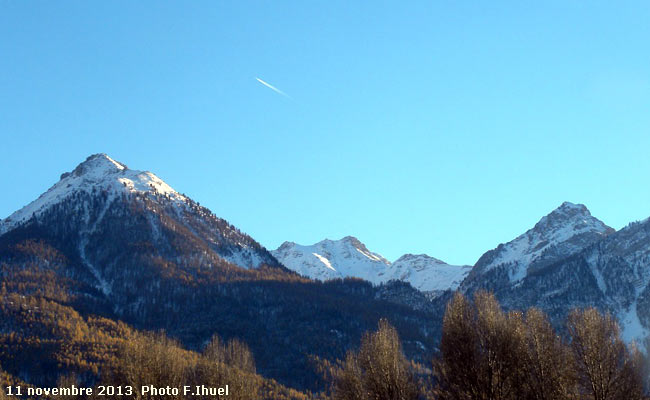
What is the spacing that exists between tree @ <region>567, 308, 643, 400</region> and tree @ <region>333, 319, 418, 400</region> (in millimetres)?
17961

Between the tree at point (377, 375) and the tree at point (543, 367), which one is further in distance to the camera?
the tree at point (377, 375)

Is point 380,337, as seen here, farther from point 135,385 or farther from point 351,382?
point 135,385

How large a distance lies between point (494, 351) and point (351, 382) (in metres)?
16.7

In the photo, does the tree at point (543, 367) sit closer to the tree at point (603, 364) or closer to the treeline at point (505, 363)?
the treeline at point (505, 363)

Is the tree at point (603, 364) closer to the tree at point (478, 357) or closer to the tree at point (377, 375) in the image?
the tree at point (478, 357)

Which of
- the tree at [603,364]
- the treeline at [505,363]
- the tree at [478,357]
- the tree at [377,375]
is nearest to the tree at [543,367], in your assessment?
the treeline at [505,363]

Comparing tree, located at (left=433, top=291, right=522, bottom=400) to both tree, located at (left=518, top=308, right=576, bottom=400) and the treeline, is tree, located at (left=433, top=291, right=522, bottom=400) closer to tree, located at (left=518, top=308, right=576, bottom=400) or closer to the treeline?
the treeline

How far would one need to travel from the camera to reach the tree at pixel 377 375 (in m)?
72.3

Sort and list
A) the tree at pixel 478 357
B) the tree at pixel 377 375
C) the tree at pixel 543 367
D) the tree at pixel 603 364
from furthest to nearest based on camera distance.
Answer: the tree at pixel 377 375 < the tree at pixel 603 364 < the tree at pixel 543 367 < the tree at pixel 478 357

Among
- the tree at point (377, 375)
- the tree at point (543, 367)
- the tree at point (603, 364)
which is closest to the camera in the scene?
the tree at point (543, 367)

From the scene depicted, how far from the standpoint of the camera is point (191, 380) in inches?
3868

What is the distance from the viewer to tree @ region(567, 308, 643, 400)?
6981cm

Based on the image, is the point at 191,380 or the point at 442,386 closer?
the point at 442,386

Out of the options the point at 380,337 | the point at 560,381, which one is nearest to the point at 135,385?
the point at 380,337
